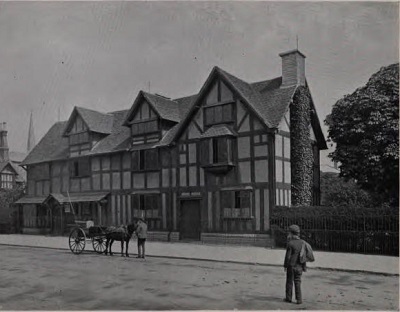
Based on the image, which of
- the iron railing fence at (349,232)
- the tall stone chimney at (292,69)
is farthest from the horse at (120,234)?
the tall stone chimney at (292,69)

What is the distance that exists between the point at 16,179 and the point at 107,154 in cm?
3730

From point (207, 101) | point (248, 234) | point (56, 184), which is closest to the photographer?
point (248, 234)

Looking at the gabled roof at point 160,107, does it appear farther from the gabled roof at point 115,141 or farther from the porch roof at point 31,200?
the porch roof at point 31,200

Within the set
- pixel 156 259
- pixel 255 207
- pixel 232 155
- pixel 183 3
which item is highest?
pixel 183 3

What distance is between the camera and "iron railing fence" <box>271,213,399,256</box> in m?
18.2

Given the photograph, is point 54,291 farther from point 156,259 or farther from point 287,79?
point 287,79

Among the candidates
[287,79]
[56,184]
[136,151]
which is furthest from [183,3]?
[56,184]

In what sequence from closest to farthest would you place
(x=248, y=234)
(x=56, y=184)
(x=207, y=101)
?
(x=248, y=234) → (x=207, y=101) → (x=56, y=184)

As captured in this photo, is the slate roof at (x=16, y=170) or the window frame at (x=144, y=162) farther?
the slate roof at (x=16, y=170)

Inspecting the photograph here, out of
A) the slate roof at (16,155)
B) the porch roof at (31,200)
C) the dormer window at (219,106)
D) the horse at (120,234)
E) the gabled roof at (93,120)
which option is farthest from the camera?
the slate roof at (16,155)

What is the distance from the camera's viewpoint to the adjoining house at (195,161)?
2377cm

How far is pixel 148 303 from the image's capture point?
9.71m

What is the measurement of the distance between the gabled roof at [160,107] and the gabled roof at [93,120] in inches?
164

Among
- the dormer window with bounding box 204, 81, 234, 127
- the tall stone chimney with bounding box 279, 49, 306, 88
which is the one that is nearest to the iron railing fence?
the dormer window with bounding box 204, 81, 234, 127
